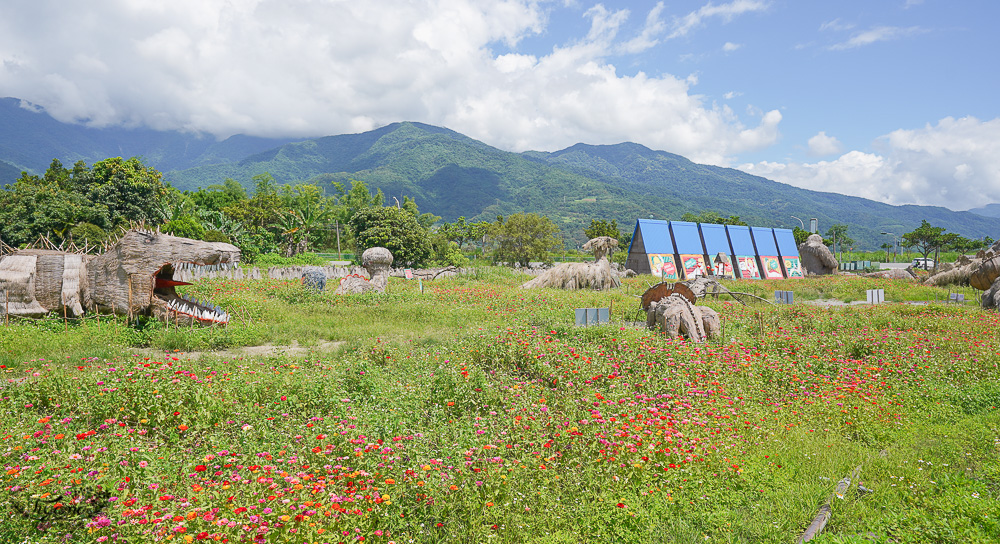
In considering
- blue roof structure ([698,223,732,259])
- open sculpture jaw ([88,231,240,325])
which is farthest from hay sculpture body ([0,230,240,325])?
blue roof structure ([698,223,732,259])

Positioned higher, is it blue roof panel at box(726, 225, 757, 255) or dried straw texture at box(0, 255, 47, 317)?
blue roof panel at box(726, 225, 757, 255)

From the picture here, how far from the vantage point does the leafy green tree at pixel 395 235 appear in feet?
114

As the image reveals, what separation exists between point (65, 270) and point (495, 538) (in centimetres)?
1188

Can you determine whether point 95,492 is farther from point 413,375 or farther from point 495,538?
point 413,375

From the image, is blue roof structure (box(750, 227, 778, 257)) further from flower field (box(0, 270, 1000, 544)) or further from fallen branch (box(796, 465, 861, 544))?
fallen branch (box(796, 465, 861, 544))

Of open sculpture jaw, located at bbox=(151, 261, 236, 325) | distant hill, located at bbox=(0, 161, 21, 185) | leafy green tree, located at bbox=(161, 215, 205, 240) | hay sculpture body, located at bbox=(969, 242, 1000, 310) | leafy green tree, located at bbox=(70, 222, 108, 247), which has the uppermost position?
distant hill, located at bbox=(0, 161, 21, 185)

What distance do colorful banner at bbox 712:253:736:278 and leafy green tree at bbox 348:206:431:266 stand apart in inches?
792

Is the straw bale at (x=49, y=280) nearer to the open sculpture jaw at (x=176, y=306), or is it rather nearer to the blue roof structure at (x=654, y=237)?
the open sculpture jaw at (x=176, y=306)

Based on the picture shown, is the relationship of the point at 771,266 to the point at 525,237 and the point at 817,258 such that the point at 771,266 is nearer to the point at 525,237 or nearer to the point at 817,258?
the point at 817,258

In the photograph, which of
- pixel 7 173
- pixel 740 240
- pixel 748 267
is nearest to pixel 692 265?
pixel 748 267

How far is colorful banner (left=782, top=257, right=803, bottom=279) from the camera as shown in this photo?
39.1 metres

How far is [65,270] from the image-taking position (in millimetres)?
10656

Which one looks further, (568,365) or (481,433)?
(568,365)

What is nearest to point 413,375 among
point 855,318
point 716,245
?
point 855,318
